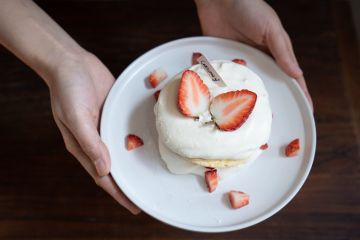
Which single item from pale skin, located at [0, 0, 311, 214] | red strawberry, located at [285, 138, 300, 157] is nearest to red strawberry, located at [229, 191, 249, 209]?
red strawberry, located at [285, 138, 300, 157]

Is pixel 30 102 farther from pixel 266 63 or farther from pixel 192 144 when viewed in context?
pixel 266 63

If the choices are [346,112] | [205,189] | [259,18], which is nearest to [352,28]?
[346,112]

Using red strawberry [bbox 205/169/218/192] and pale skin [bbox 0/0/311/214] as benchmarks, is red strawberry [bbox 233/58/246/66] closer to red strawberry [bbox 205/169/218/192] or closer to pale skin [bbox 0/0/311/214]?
pale skin [bbox 0/0/311/214]

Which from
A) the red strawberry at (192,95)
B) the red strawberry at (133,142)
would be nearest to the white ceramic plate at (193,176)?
the red strawberry at (133,142)

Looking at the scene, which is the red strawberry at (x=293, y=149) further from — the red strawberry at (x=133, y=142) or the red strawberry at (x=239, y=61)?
the red strawberry at (x=133, y=142)

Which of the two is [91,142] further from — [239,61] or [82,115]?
[239,61]

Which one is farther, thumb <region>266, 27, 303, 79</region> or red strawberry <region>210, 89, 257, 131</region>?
thumb <region>266, 27, 303, 79</region>
